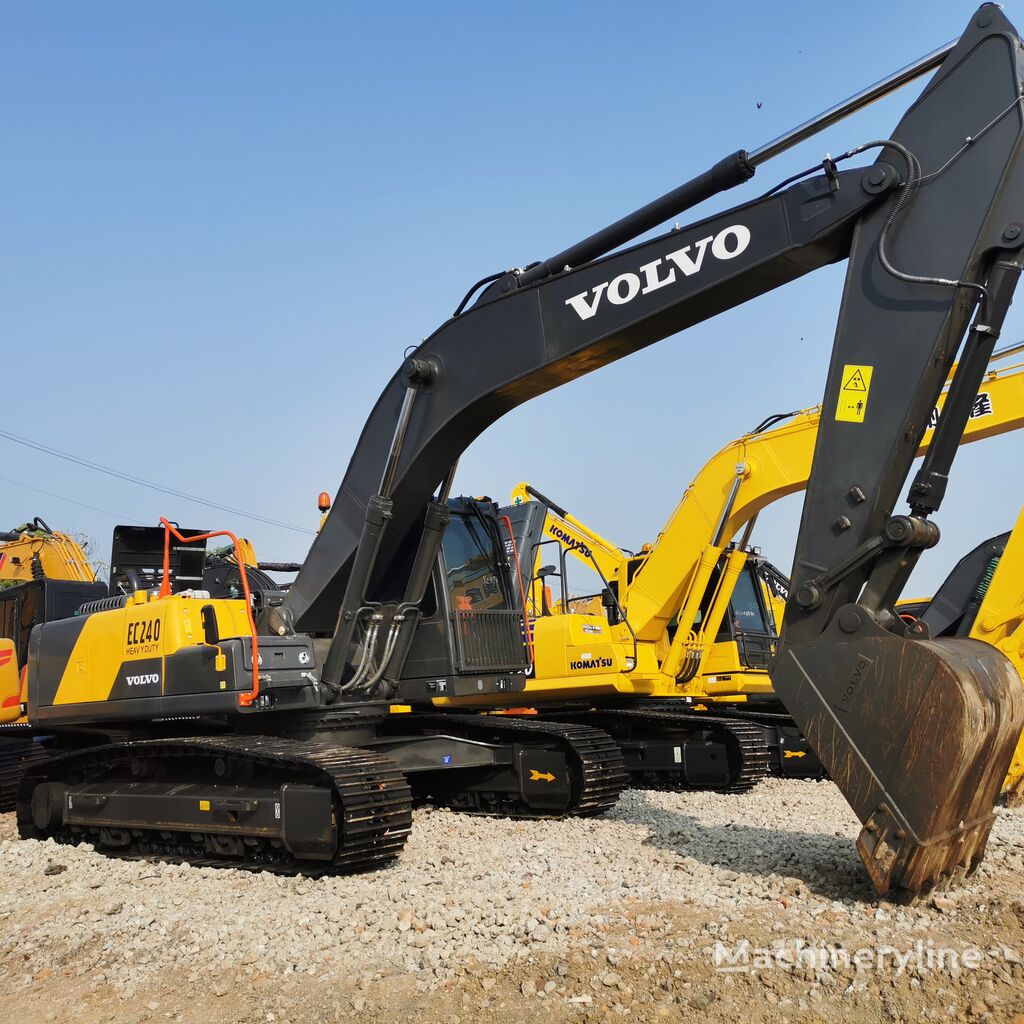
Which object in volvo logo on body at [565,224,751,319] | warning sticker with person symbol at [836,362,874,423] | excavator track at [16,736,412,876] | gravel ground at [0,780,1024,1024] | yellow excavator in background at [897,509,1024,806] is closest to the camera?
gravel ground at [0,780,1024,1024]

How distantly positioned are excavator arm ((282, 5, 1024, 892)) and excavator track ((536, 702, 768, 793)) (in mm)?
4738

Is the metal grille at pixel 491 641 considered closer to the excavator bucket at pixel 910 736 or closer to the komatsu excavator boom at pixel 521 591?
the komatsu excavator boom at pixel 521 591

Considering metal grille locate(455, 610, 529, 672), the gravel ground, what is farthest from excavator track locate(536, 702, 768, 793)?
the gravel ground

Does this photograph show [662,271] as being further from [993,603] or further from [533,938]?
[993,603]

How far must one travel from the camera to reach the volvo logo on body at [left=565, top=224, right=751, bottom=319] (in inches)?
223

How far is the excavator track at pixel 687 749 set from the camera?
31.9 feet

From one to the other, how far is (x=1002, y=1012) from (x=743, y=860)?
7.31 ft

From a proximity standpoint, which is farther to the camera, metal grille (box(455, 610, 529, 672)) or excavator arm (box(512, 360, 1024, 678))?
excavator arm (box(512, 360, 1024, 678))

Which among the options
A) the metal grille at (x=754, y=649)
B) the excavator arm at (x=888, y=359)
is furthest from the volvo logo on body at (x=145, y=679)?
the metal grille at (x=754, y=649)

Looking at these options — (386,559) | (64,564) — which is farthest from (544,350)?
(64,564)

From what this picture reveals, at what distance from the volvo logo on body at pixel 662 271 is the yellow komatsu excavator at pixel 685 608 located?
4.94 metres

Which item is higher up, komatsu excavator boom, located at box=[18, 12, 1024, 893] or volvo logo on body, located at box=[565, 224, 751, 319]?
volvo logo on body, located at box=[565, 224, 751, 319]

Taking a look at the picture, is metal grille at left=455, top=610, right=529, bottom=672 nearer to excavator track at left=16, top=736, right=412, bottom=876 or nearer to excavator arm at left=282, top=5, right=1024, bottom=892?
excavator track at left=16, top=736, right=412, bottom=876

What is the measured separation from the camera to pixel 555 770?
804 centimetres
